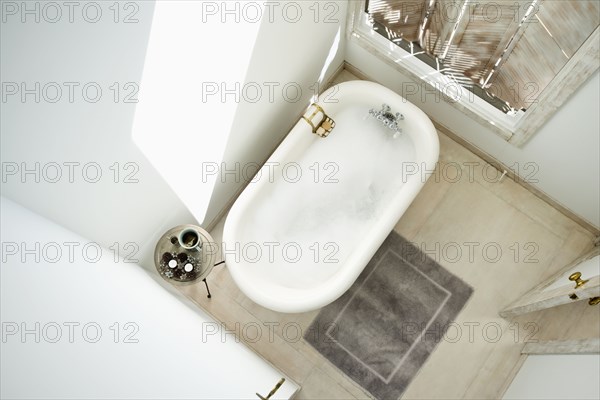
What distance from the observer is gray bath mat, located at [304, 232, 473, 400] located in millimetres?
2756

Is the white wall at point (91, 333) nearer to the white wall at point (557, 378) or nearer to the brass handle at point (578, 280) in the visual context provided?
the white wall at point (557, 378)

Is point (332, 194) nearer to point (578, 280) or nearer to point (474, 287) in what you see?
point (474, 287)

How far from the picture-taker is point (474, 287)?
2861 millimetres

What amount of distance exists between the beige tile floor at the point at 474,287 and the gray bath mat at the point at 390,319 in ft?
0.17

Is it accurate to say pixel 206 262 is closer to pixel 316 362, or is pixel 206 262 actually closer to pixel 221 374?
pixel 221 374

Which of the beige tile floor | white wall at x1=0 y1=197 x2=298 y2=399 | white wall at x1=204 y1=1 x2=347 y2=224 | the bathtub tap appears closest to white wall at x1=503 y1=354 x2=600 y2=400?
the beige tile floor

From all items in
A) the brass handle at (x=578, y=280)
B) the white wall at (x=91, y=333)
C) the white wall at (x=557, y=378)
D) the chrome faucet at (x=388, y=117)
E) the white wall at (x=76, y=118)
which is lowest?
the white wall at (x=91, y=333)

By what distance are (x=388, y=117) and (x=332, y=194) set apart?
19.5 inches

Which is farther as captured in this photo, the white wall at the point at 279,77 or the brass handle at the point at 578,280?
the white wall at the point at 279,77

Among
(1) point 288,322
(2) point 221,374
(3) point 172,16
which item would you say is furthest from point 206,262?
(3) point 172,16

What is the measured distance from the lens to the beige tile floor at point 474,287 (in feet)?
8.96

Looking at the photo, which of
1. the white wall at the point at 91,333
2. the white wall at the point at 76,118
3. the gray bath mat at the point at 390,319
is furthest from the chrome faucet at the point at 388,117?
the white wall at the point at 91,333

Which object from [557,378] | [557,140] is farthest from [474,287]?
[557,140]

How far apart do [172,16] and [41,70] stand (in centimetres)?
47
